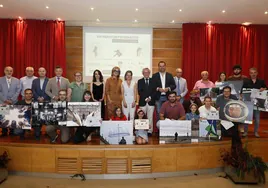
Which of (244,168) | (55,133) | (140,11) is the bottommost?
(244,168)

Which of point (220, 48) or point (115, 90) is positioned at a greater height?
point (220, 48)

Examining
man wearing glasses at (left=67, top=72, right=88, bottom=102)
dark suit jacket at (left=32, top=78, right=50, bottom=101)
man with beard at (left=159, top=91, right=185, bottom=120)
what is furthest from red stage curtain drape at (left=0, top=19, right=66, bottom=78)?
man with beard at (left=159, top=91, right=185, bottom=120)

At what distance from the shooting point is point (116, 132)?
4164 millimetres

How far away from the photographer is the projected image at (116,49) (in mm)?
8141

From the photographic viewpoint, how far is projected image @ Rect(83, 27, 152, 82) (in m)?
8.14

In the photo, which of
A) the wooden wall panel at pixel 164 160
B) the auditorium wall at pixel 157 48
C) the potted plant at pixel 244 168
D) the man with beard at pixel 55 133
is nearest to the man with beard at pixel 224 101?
the potted plant at pixel 244 168

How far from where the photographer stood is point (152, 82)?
5.18m

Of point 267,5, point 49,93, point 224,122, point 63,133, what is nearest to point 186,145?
point 224,122

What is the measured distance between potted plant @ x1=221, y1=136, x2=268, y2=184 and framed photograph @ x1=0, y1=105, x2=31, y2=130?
3556 millimetres

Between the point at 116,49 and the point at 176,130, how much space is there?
15.3ft

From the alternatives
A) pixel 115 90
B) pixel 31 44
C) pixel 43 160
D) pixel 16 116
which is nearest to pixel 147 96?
pixel 115 90

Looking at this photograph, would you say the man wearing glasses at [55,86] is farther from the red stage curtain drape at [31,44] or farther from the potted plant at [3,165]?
the red stage curtain drape at [31,44]

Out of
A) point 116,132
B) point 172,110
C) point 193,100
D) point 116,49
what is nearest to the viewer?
point 116,132

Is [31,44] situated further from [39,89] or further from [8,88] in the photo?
[39,89]
